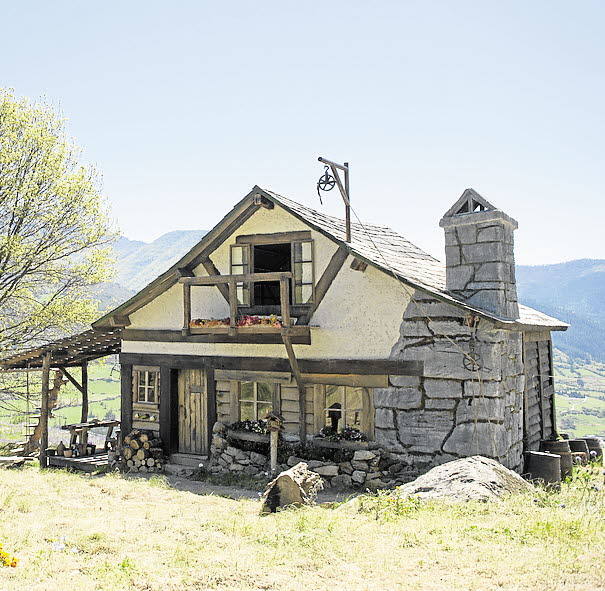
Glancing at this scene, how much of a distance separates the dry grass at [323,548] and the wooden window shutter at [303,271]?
17.3ft

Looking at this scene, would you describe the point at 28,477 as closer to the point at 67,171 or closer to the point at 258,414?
the point at 258,414

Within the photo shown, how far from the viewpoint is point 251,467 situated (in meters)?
13.9

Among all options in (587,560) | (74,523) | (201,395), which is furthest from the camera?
(201,395)

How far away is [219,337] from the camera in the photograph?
48.7ft

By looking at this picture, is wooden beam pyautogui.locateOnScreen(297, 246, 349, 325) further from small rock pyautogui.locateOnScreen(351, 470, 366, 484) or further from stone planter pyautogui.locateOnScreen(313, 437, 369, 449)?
small rock pyautogui.locateOnScreen(351, 470, 366, 484)

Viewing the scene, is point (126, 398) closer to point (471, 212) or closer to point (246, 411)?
point (246, 411)

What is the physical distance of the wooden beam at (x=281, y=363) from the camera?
495 inches

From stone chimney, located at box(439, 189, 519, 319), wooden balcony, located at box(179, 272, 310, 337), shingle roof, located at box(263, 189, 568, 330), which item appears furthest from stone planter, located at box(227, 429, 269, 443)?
stone chimney, located at box(439, 189, 519, 319)

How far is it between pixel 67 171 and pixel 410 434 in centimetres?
1492

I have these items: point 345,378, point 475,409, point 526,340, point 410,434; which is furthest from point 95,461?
point 526,340

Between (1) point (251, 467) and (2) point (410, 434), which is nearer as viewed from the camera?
(2) point (410, 434)

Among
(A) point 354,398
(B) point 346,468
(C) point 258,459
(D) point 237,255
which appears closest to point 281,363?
(A) point 354,398

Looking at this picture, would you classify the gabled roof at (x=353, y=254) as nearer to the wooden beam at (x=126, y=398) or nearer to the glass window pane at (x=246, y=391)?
the wooden beam at (x=126, y=398)

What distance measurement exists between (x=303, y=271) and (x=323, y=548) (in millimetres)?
7589
